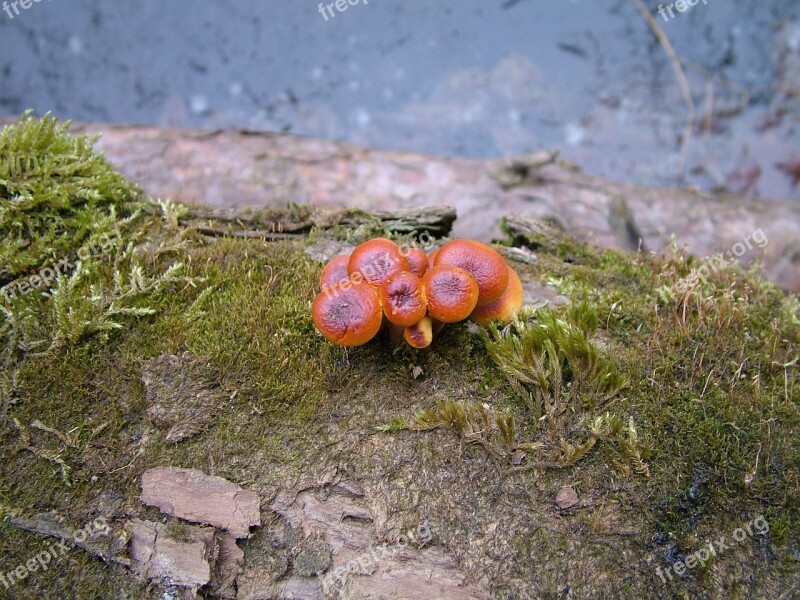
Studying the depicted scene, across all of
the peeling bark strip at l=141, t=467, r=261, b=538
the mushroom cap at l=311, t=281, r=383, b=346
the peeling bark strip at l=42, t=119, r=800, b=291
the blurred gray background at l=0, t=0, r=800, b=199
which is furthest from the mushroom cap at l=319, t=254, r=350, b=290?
the blurred gray background at l=0, t=0, r=800, b=199

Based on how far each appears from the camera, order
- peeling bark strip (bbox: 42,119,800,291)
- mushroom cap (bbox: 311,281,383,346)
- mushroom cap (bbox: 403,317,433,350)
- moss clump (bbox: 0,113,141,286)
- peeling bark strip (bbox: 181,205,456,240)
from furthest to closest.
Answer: peeling bark strip (bbox: 42,119,800,291) < peeling bark strip (bbox: 181,205,456,240) < moss clump (bbox: 0,113,141,286) < mushroom cap (bbox: 403,317,433,350) < mushroom cap (bbox: 311,281,383,346)

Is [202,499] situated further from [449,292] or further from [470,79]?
[470,79]

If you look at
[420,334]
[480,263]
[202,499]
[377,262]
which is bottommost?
[202,499]

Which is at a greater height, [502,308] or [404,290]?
[404,290]

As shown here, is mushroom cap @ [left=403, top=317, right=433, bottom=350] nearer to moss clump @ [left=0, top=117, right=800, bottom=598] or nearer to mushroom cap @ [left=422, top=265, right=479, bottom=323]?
mushroom cap @ [left=422, top=265, right=479, bottom=323]

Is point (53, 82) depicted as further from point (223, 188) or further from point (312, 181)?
point (312, 181)

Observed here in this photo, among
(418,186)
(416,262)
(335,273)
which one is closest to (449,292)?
(416,262)

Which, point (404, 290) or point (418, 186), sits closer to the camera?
point (404, 290)

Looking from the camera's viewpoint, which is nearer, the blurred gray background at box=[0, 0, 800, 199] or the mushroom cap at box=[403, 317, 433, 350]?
the mushroom cap at box=[403, 317, 433, 350]
